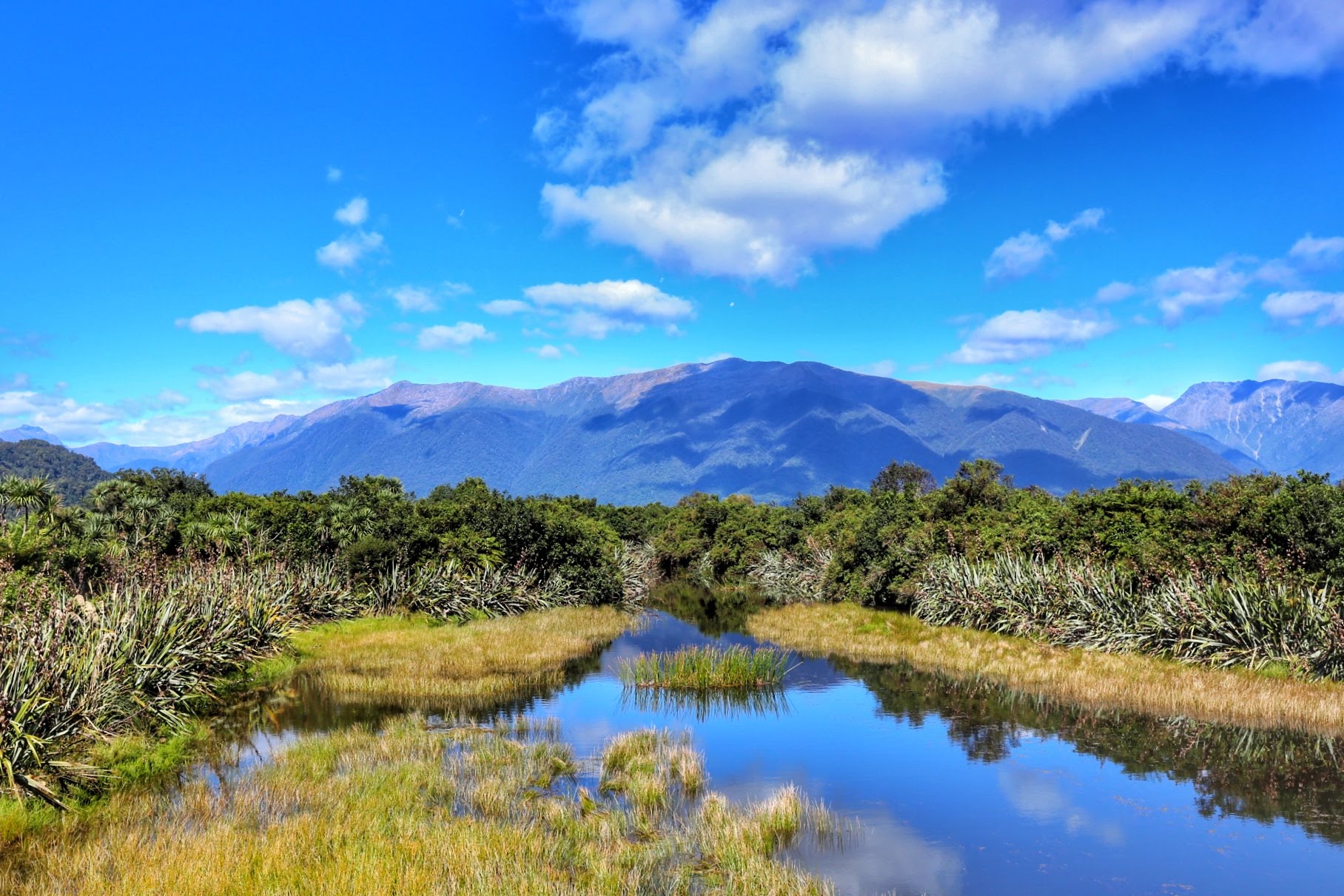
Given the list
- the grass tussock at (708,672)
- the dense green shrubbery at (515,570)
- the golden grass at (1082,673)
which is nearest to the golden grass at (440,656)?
the dense green shrubbery at (515,570)

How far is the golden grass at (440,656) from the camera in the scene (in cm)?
2503

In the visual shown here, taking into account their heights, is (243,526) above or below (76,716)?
above

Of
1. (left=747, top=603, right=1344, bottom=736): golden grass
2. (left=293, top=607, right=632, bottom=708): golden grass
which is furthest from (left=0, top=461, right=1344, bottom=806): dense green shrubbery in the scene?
(left=293, top=607, right=632, bottom=708): golden grass

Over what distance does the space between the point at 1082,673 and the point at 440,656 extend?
2143 centimetres

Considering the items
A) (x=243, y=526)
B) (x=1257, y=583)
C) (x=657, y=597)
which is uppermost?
(x=243, y=526)

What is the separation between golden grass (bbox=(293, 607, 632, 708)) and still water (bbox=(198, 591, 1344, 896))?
163 centimetres

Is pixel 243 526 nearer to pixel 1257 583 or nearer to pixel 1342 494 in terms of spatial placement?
pixel 1257 583

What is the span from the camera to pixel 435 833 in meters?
12.5

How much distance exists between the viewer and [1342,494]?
2453cm

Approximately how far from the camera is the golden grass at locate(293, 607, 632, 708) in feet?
→ 82.1

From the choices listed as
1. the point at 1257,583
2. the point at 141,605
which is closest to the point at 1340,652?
the point at 1257,583

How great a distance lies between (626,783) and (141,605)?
12.3m

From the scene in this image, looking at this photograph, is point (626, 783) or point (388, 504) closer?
point (626, 783)

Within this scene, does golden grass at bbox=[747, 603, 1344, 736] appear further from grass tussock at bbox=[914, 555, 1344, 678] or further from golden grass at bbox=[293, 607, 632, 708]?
golden grass at bbox=[293, 607, 632, 708]
